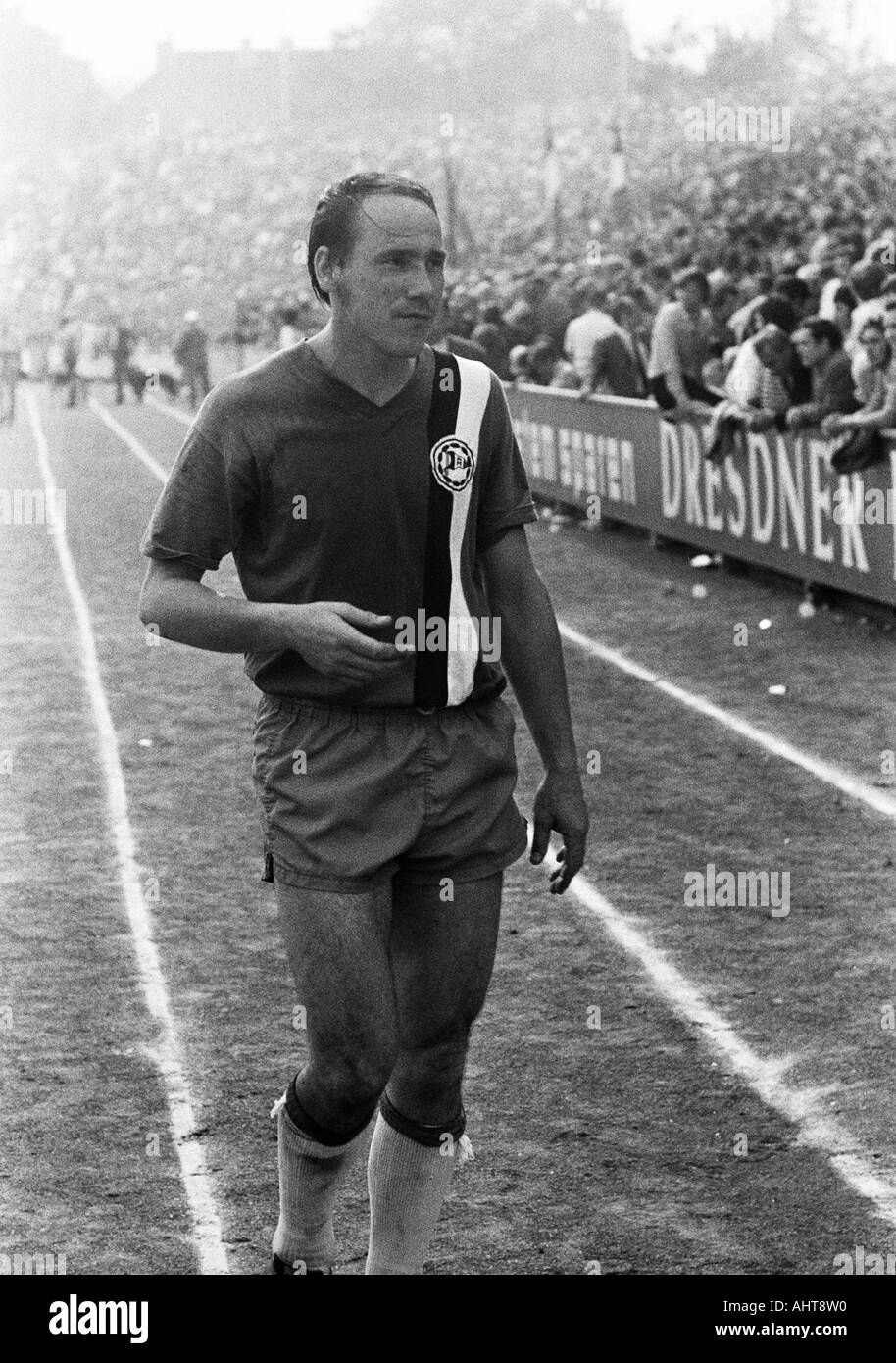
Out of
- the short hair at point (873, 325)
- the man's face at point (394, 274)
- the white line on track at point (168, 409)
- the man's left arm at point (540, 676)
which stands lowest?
the white line on track at point (168, 409)

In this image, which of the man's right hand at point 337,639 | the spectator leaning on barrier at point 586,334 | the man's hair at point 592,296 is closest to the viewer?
the man's right hand at point 337,639

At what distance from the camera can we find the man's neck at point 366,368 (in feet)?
13.1

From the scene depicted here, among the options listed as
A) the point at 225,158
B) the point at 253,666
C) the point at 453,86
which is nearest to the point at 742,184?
the point at 253,666

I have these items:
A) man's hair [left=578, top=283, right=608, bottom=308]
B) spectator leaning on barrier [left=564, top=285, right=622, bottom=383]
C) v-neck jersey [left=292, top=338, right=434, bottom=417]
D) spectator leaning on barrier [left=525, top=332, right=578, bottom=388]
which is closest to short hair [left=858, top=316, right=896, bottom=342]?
spectator leaning on barrier [left=564, top=285, right=622, bottom=383]

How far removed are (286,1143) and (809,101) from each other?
60.1 meters

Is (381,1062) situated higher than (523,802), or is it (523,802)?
(381,1062)

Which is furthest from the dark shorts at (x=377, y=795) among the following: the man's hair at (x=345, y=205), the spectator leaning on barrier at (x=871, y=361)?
the spectator leaning on barrier at (x=871, y=361)

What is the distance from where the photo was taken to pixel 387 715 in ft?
13.2

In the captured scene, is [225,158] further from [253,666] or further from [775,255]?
[253,666]

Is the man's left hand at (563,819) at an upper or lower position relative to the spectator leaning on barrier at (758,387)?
upper

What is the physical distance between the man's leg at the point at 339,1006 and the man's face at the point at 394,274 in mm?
966

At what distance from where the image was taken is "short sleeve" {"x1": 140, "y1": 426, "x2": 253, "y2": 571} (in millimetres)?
3955

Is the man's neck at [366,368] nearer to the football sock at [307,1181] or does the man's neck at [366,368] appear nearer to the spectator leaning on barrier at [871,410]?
the football sock at [307,1181]

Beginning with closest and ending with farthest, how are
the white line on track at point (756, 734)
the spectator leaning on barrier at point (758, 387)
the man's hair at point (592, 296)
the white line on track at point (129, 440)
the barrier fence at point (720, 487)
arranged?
the white line on track at point (756, 734) → the barrier fence at point (720, 487) → the spectator leaning on barrier at point (758, 387) → the man's hair at point (592, 296) → the white line on track at point (129, 440)
